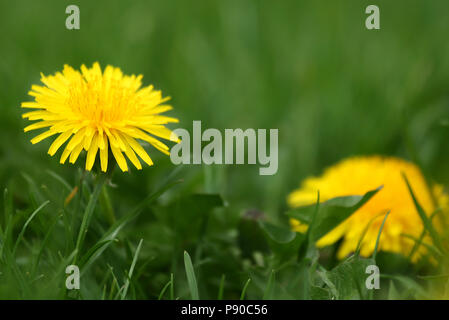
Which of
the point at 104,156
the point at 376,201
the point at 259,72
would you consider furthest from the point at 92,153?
the point at 259,72

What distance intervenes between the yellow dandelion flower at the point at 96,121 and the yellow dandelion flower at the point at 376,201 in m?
0.44

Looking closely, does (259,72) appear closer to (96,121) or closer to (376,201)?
(376,201)

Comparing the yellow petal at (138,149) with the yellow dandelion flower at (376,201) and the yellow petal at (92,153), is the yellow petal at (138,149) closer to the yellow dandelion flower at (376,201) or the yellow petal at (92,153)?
the yellow petal at (92,153)

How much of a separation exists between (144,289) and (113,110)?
0.39m

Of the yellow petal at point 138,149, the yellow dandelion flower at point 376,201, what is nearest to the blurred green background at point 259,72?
the yellow dandelion flower at point 376,201

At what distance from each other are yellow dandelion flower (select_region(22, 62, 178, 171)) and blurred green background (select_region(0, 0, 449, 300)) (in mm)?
331

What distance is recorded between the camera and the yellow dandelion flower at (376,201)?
4.07 ft

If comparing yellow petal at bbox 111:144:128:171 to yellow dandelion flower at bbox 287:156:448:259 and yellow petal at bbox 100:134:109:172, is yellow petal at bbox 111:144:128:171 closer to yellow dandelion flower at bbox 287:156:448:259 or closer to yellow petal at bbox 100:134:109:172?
yellow petal at bbox 100:134:109:172

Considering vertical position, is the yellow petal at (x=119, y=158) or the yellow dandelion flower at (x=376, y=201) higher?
the yellow petal at (x=119, y=158)

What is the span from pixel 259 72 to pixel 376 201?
109 centimetres

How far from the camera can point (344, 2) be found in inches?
111

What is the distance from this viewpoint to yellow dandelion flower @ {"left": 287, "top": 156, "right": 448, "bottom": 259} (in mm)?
1239

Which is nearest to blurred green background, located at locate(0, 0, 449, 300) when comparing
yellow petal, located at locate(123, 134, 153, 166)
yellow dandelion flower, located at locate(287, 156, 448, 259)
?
yellow dandelion flower, located at locate(287, 156, 448, 259)
